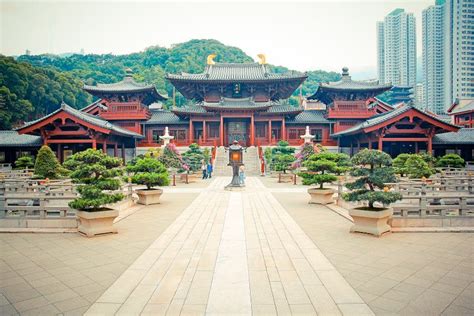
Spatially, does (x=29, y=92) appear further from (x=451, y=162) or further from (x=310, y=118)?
(x=451, y=162)

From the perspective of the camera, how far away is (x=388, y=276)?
18.5 feet

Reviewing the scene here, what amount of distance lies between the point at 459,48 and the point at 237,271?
80.3m

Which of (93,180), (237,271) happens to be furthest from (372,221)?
(93,180)

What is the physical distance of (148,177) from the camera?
13.1 m

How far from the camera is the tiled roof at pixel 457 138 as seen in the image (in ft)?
100

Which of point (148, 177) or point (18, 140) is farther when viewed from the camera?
point (18, 140)

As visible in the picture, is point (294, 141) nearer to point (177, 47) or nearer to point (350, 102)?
point (350, 102)

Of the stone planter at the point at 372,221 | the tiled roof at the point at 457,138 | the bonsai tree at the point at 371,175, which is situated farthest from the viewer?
the tiled roof at the point at 457,138

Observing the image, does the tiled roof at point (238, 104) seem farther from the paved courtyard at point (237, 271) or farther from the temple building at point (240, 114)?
the paved courtyard at point (237, 271)

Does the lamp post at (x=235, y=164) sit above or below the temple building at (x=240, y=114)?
below

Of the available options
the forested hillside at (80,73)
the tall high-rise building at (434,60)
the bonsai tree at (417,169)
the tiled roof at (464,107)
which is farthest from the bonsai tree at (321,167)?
the tall high-rise building at (434,60)

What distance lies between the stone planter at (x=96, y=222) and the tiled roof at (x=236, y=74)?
3047 centimetres

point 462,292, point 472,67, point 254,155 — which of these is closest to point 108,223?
point 462,292

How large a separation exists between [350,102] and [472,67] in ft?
173
